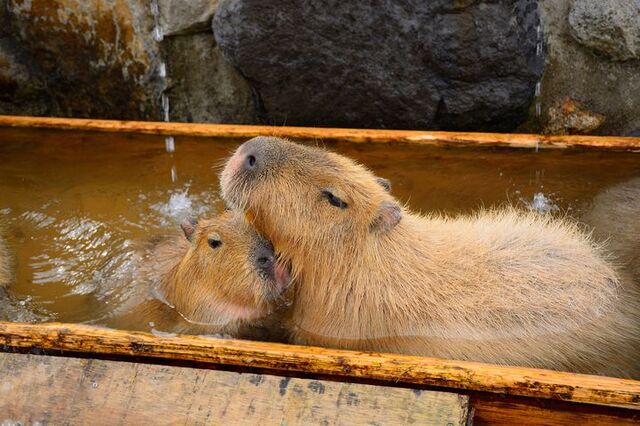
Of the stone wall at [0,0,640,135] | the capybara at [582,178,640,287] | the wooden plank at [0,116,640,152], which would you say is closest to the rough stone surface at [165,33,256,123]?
the stone wall at [0,0,640,135]

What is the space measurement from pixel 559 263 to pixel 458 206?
937 millimetres

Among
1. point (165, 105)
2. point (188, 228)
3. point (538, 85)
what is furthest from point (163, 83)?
point (538, 85)

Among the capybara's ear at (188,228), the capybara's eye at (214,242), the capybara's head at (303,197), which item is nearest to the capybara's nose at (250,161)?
the capybara's head at (303,197)

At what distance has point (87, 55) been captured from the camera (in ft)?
14.2

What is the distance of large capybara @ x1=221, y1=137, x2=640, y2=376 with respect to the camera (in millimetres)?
2613

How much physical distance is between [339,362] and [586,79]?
248 centimetres

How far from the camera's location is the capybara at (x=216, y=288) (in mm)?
2941

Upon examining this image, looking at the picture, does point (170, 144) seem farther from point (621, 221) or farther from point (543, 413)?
point (543, 413)

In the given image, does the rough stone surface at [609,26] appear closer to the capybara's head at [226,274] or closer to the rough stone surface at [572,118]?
the rough stone surface at [572,118]

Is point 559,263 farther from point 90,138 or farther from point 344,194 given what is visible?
point 90,138

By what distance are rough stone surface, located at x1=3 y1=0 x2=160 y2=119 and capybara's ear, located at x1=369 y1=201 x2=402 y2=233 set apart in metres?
2.09

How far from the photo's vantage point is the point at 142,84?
4.35 metres

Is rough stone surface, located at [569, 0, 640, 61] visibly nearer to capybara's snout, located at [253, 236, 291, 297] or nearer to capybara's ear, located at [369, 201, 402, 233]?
capybara's ear, located at [369, 201, 402, 233]

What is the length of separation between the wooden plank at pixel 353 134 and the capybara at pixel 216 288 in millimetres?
720
